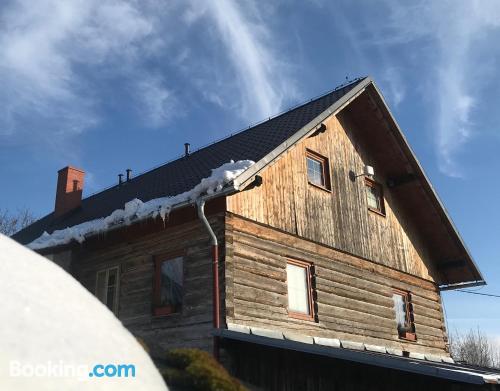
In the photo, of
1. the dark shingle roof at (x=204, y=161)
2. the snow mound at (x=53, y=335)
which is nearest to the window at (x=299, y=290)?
A: the dark shingle roof at (x=204, y=161)

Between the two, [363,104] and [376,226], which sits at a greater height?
[363,104]

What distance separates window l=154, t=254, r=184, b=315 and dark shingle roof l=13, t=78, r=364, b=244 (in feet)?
4.91

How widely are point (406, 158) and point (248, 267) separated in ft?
24.3

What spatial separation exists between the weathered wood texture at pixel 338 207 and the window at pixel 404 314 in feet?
2.70

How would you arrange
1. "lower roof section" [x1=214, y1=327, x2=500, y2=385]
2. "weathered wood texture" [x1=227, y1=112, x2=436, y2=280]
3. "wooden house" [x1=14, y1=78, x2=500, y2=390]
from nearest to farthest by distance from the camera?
1. "lower roof section" [x1=214, y1=327, x2=500, y2=385]
2. "wooden house" [x1=14, y1=78, x2=500, y2=390]
3. "weathered wood texture" [x1=227, y1=112, x2=436, y2=280]

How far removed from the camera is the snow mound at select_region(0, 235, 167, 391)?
2209mm

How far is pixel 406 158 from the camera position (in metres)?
16.3

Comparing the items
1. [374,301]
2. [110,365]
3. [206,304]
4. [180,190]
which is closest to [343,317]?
[374,301]

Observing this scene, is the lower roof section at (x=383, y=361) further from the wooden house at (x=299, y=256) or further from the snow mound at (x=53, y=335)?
the snow mound at (x=53, y=335)

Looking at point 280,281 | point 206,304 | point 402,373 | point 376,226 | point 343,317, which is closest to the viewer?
point 402,373

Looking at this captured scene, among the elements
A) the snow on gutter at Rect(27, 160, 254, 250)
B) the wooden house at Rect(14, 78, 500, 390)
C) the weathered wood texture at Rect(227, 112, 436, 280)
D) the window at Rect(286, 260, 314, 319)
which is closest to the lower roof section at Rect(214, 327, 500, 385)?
the wooden house at Rect(14, 78, 500, 390)

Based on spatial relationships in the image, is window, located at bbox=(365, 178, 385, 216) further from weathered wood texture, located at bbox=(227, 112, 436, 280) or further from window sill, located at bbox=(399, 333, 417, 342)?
window sill, located at bbox=(399, 333, 417, 342)

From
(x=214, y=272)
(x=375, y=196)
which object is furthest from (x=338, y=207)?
(x=214, y=272)

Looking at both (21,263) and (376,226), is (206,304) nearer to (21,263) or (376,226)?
(376,226)
